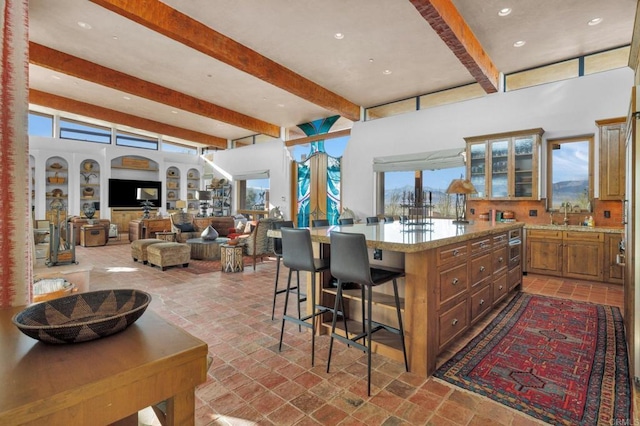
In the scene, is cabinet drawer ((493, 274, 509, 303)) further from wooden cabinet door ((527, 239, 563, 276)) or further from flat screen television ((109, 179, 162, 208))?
flat screen television ((109, 179, 162, 208))

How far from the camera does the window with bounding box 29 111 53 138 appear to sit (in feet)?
32.1

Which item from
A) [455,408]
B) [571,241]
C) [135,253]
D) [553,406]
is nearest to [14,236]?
[455,408]

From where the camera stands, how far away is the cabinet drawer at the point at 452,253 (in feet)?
7.79

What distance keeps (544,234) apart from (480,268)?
9.56 ft

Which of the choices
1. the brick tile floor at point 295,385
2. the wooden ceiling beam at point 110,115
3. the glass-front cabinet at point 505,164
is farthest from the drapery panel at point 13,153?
the wooden ceiling beam at point 110,115

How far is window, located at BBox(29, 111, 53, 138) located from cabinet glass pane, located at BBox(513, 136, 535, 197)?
42.0ft

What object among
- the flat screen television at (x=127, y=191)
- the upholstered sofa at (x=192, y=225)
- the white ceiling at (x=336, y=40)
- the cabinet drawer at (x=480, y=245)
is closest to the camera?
the cabinet drawer at (x=480, y=245)

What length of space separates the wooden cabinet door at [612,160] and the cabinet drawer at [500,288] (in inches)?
99.7

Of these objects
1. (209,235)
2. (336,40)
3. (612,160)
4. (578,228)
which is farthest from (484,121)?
(209,235)

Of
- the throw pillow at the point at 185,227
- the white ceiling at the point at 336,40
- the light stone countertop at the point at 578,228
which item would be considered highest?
the white ceiling at the point at 336,40

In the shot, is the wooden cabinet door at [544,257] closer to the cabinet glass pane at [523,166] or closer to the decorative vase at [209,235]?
the cabinet glass pane at [523,166]

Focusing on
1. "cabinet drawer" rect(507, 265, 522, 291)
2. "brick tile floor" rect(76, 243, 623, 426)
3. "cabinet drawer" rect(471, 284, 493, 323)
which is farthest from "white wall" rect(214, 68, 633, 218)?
"cabinet drawer" rect(471, 284, 493, 323)

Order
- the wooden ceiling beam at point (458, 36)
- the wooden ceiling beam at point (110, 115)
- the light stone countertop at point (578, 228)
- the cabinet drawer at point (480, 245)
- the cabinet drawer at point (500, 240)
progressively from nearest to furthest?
the cabinet drawer at point (480, 245), the cabinet drawer at point (500, 240), the wooden ceiling beam at point (458, 36), the light stone countertop at point (578, 228), the wooden ceiling beam at point (110, 115)

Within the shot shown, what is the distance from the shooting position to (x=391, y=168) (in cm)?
724
